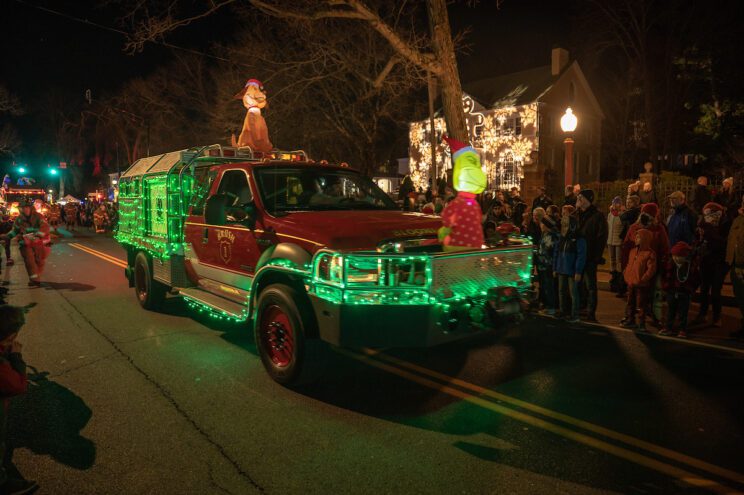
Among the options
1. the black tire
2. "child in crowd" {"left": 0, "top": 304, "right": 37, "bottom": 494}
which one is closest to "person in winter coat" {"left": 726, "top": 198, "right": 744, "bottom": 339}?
"child in crowd" {"left": 0, "top": 304, "right": 37, "bottom": 494}

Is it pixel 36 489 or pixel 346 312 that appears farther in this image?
pixel 346 312

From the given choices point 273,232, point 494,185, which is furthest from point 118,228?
point 494,185

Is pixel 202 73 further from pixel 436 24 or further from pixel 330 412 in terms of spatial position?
pixel 330 412

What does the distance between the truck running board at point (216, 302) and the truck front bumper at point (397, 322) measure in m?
1.62

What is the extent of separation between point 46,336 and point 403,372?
5021mm

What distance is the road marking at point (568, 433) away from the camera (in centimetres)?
367

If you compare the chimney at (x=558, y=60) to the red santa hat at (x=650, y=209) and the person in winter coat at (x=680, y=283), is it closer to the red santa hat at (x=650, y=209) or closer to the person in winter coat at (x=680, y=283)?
the red santa hat at (x=650, y=209)

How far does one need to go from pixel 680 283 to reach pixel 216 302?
19.4 feet

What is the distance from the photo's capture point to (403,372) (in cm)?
582

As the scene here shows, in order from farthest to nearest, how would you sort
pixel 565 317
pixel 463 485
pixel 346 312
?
1. pixel 565 317
2. pixel 346 312
3. pixel 463 485

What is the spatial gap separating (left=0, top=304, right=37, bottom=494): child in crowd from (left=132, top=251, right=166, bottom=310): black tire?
5324 mm

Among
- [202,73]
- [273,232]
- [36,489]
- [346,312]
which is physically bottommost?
[36,489]

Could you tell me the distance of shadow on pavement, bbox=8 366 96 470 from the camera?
4145 mm

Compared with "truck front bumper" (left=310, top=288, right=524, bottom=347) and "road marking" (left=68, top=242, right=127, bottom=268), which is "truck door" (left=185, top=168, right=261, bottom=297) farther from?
"road marking" (left=68, top=242, right=127, bottom=268)
